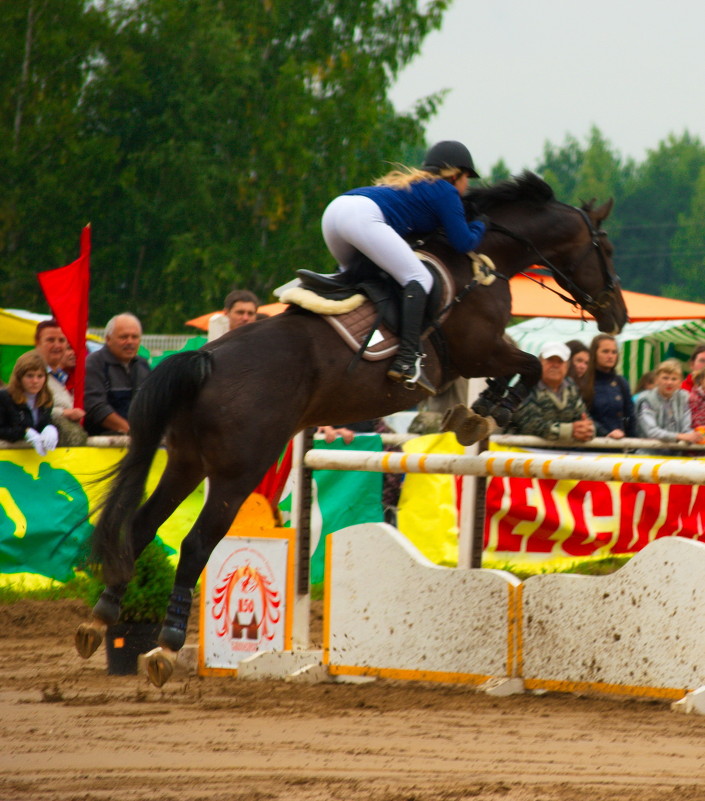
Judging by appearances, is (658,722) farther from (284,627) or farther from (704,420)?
(704,420)

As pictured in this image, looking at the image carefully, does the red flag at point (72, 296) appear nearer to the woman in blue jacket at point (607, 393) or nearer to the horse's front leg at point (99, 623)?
the woman in blue jacket at point (607, 393)

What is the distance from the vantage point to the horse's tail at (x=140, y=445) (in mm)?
4566

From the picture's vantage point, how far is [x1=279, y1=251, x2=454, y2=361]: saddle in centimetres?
479

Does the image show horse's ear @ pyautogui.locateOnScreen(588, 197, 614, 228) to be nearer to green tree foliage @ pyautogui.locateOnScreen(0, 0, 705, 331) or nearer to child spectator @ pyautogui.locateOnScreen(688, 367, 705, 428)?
child spectator @ pyautogui.locateOnScreen(688, 367, 705, 428)

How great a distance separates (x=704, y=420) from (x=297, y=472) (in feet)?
13.6

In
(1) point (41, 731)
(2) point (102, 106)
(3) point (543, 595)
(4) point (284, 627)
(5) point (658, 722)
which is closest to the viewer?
(1) point (41, 731)

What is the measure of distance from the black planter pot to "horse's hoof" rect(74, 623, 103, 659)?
1.13 metres

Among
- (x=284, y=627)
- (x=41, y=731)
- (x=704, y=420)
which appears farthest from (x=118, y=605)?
(x=704, y=420)

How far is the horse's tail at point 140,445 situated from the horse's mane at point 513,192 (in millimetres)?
1637

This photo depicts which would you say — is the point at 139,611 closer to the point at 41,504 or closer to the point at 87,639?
the point at 87,639

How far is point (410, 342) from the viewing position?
480cm

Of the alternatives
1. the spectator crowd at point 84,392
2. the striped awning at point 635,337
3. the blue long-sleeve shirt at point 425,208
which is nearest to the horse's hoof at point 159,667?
the blue long-sleeve shirt at point 425,208

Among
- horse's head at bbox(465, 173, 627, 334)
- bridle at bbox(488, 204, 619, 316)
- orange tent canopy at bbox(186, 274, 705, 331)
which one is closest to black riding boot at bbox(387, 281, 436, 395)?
horse's head at bbox(465, 173, 627, 334)

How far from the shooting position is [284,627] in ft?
18.5
